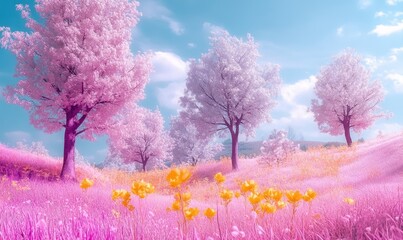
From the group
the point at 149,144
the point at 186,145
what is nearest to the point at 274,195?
the point at 149,144

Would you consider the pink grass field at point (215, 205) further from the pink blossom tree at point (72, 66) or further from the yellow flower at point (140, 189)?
the pink blossom tree at point (72, 66)

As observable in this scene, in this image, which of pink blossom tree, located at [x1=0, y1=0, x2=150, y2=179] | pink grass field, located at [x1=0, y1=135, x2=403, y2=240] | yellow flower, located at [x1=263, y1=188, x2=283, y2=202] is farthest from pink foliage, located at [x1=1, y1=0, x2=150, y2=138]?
yellow flower, located at [x1=263, y1=188, x2=283, y2=202]

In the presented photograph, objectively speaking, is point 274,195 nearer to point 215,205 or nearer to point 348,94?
point 215,205

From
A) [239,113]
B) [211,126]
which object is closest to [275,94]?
[239,113]

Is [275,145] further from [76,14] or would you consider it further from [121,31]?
[76,14]

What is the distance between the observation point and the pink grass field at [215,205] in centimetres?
267

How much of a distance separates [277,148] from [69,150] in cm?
1287

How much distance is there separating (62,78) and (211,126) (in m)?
12.1

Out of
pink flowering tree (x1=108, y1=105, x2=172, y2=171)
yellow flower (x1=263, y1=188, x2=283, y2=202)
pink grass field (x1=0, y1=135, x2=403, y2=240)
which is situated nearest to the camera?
pink grass field (x1=0, y1=135, x2=403, y2=240)

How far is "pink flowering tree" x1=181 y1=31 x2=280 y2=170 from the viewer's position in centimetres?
2292

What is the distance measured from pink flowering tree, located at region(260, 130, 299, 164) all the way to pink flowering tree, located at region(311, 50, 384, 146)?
1297 centimetres

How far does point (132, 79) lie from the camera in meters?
16.4

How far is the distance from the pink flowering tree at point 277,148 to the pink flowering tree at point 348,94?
1297 centimetres

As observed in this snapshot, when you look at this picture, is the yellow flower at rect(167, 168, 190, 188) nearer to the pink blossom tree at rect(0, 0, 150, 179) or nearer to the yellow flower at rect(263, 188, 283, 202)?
the yellow flower at rect(263, 188, 283, 202)
